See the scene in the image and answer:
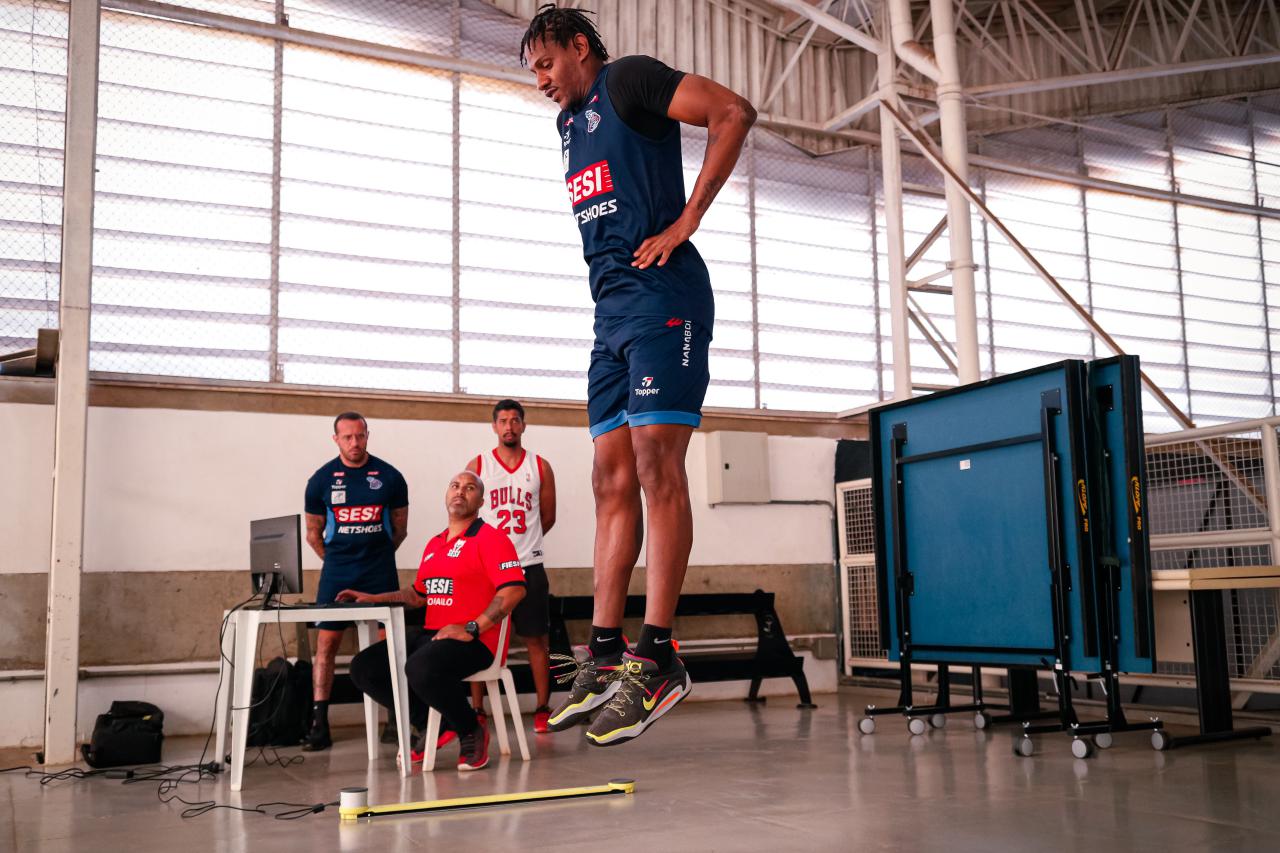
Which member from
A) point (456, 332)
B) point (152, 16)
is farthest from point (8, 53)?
point (456, 332)

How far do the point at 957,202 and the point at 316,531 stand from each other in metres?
4.60

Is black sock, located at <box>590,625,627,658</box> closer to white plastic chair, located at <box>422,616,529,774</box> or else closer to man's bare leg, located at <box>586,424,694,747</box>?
man's bare leg, located at <box>586,424,694,747</box>

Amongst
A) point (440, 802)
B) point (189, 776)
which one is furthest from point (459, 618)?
point (440, 802)

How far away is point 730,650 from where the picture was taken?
25.2 feet

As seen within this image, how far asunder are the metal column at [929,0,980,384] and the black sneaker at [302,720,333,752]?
445 cm

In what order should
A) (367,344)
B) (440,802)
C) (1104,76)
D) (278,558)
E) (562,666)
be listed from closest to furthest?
(440,802), (278,558), (562,666), (367,344), (1104,76)

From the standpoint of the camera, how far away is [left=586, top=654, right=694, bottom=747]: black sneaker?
2383 mm

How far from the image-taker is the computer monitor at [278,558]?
15.6 ft

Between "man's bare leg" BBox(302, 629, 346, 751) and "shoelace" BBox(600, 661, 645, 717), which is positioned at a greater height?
"shoelace" BBox(600, 661, 645, 717)

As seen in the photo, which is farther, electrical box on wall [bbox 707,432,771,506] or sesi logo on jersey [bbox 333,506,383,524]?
electrical box on wall [bbox 707,432,771,506]

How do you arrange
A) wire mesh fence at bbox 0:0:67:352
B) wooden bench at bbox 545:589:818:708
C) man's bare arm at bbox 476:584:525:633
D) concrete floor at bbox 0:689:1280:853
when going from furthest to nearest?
wooden bench at bbox 545:589:818:708 < wire mesh fence at bbox 0:0:67:352 < man's bare arm at bbox 476:584:525:633 < concrete floor at bbox 0:689:1280:853

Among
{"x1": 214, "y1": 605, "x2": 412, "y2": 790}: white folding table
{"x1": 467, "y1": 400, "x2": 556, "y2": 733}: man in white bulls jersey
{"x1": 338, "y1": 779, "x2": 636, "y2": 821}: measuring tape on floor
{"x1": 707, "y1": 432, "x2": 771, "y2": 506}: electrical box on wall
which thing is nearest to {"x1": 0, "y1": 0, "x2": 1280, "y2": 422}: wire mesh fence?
{"x1": 707, "y1": 432, "x2": 771, "y2": 506}: electrical box on wall

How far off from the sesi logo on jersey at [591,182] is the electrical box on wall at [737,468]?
5260 mm

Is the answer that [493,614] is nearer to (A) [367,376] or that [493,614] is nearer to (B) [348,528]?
(B) [348,528]
